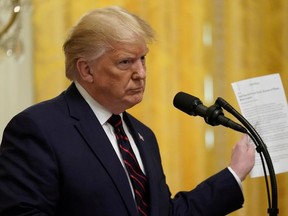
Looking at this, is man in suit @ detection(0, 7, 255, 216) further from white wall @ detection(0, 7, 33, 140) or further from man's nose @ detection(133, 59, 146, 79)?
white wall @ detection(0, 7, 33, 140)

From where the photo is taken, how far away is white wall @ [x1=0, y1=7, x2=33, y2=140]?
2.66 metres

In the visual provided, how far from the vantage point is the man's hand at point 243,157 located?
5.77 ft

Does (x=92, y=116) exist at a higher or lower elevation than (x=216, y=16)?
lower

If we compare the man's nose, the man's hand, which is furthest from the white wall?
the man's hand

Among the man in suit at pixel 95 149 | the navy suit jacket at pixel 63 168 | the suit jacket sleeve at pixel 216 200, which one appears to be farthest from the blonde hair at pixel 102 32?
the suit jacket sleeve at pixel 216 200

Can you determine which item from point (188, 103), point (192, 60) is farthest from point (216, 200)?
point (192, 60)

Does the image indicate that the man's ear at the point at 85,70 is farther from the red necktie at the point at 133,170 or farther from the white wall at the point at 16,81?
the white wall at the point at 16,81

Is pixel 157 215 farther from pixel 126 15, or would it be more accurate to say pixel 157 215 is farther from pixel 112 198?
pixel 126 15

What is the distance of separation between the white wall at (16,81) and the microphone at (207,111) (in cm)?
130

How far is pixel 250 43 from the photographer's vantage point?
2.83m

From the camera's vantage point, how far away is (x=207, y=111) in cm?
145

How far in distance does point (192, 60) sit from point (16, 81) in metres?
0.89

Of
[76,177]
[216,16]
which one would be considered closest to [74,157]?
[76,177]

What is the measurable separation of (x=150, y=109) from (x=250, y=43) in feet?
2.09
